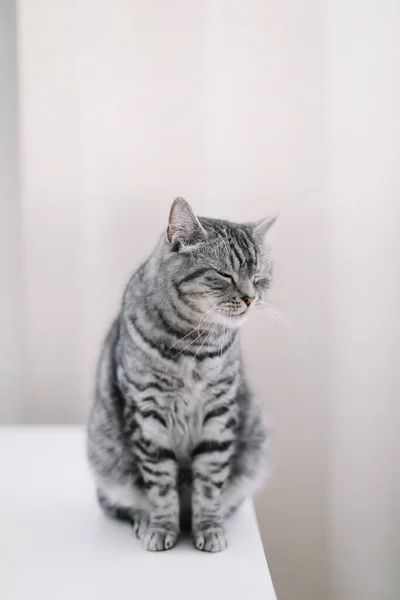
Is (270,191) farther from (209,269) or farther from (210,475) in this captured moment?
(210,475)

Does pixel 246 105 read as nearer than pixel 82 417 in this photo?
Yes

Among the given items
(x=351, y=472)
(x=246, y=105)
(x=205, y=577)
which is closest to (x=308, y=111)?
(x=246, y=105)

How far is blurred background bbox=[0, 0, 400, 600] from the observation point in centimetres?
136

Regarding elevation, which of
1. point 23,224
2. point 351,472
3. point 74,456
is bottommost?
point 351,472

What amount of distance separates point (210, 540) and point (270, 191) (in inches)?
33.3

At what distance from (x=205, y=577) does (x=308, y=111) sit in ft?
3.45

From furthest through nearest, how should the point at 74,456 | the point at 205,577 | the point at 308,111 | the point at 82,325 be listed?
1. the point at 82,325
2. the point at 308,111
3. the point at 74,456
4. the point at 205,577

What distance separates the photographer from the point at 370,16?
4.40ft

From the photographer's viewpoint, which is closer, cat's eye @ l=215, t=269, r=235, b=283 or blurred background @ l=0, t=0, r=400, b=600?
cat's eye @ l=215, t=269, r=235, b=283

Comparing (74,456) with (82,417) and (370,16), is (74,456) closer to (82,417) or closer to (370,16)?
(82,417)

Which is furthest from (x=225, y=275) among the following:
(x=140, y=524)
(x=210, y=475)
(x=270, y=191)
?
(x=270, y=191)

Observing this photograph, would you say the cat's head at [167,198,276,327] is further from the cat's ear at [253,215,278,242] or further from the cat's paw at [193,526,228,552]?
the cat's paw at [193,526,228,552]

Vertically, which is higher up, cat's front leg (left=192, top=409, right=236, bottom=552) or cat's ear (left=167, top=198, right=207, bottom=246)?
Answer: cat's ear (left=167, top=198, right=207, bottom=246)

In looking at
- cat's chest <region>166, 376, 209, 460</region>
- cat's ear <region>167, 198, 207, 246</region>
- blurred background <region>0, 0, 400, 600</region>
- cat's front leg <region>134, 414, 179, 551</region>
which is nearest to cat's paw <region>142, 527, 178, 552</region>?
cat's front leg <region>134, 414, 179, 551</region>
